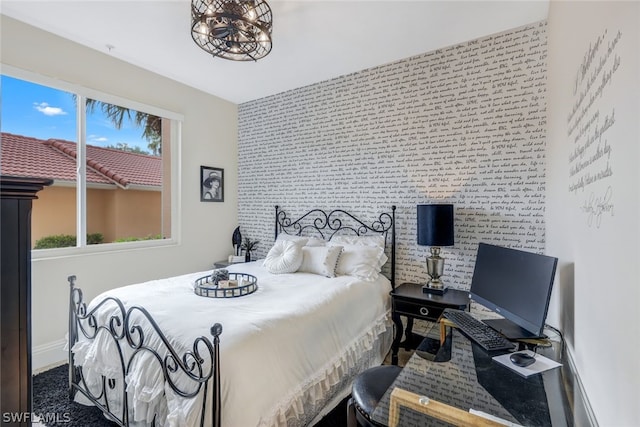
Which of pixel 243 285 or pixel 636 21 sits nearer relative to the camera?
pixel 636 21

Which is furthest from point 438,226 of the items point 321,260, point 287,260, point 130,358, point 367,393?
point 130,358

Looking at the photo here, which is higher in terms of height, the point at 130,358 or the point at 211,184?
the point at 211,184

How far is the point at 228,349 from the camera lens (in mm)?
1396

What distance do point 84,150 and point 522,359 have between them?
376cm

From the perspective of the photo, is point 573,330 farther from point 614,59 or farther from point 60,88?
point 60,88

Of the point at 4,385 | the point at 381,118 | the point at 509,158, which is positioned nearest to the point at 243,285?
the point at 4,385

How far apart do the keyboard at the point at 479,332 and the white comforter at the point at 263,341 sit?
0.72 meters

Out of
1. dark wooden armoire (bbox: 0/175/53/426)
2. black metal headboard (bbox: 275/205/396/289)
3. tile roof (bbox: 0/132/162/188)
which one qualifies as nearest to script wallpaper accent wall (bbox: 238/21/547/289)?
black metal headboard (bbox: 275/205/396/289)

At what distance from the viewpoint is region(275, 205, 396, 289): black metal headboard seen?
3107mm

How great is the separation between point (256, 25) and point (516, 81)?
2.09 meters

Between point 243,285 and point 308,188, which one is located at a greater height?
point 308,188

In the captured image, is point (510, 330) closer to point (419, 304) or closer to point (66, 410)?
point (419, 304)

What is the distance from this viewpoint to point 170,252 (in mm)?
3586

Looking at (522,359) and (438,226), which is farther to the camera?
(438,226)
